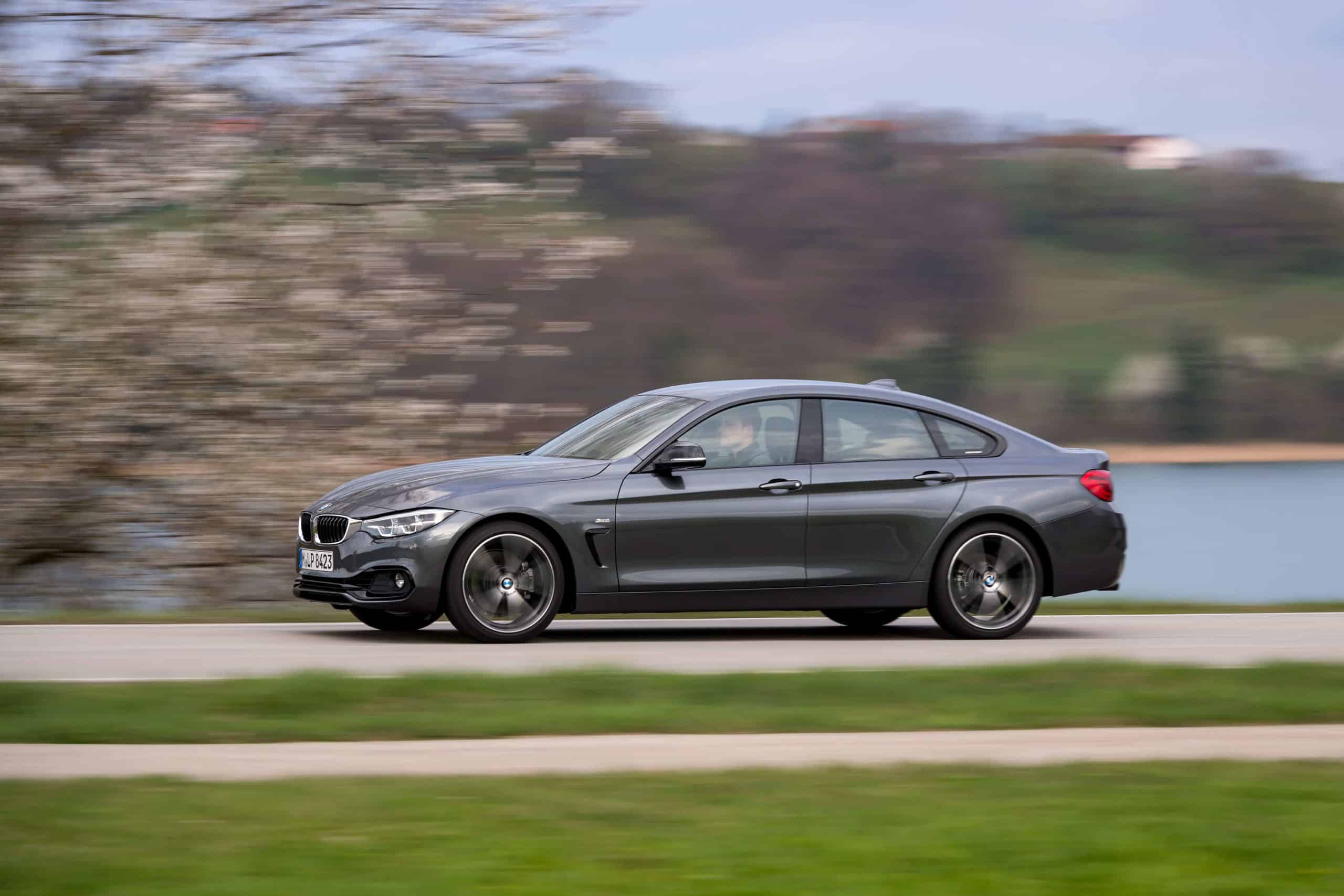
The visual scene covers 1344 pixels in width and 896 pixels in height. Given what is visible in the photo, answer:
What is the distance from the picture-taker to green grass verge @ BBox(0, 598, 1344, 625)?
1255 centimetres

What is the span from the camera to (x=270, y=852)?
16.6 feet

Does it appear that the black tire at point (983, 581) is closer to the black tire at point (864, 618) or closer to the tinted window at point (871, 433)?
the tinted window at point (871, 433)

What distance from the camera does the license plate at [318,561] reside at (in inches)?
413

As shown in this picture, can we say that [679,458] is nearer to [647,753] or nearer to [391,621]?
[391,621]

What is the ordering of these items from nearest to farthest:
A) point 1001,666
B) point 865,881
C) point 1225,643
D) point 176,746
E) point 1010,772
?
point 865,881, point 1010,772, point 176,746, point 1001,666, point 1225,643

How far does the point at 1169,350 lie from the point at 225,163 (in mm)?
59843

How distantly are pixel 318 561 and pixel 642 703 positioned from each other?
3.37 meters

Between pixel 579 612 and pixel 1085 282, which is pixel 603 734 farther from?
pixel 1085 282

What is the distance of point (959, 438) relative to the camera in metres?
11.4

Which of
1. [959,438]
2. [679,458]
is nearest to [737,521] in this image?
[679,458]

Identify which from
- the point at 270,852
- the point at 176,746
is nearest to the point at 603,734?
the point at 176,746

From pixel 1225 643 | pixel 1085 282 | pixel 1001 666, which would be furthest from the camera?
pixel 1085 282

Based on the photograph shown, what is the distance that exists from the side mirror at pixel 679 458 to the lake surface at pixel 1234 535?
731 centimetres

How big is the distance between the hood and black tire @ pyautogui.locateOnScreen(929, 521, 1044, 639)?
88.0 inches
